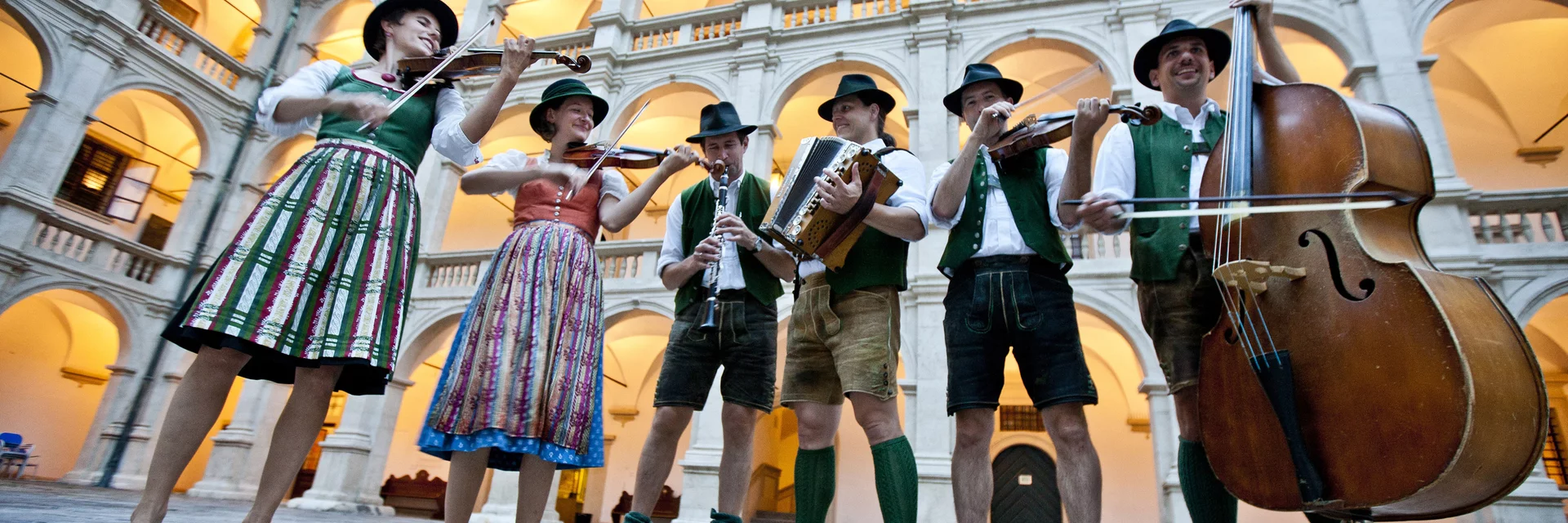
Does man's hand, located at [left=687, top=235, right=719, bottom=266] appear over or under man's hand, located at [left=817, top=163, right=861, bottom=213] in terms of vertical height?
under

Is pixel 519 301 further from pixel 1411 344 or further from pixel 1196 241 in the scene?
pixel 1411 344

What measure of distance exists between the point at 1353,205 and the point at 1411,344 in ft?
1.19

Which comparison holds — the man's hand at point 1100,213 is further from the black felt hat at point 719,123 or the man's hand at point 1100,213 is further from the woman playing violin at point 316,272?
the woman playing violin at point 316,272

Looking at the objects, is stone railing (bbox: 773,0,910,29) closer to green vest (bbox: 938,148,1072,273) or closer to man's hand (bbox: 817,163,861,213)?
green vest (bbox: 938,148,1072,273)

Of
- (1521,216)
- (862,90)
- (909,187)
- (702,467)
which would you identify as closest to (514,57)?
(862,90)

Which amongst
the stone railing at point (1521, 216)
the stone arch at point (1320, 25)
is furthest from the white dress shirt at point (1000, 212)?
the stone arch at point (1320, 25)

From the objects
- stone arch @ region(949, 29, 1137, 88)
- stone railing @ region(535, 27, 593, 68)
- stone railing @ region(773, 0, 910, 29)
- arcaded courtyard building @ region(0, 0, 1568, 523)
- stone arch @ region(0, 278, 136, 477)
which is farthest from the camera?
stone arch @ region(0, 278, 136, 477)

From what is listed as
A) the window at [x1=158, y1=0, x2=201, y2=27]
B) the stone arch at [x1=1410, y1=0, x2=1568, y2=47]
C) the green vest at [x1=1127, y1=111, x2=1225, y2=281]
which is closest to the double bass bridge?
the green vest at [x1=1127, y1=111, x2=1225, y2=281]

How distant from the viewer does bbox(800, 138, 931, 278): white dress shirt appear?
9.30 ft

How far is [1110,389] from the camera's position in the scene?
12516mm

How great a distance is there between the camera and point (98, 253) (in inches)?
455

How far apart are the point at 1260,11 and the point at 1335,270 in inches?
50.5

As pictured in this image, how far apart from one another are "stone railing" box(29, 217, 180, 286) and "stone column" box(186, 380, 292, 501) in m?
2.85

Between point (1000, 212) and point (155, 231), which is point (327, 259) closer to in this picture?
point (1000, 212)
